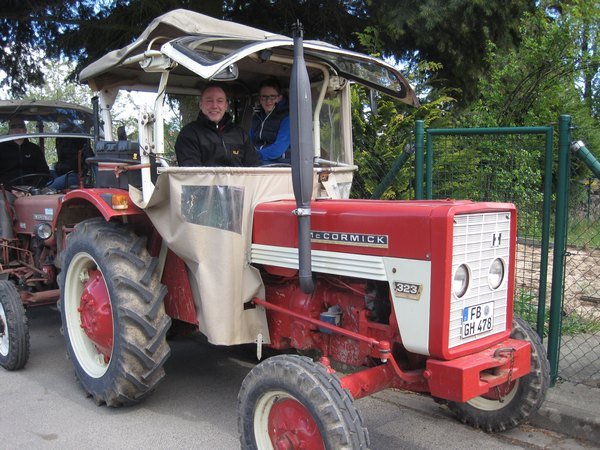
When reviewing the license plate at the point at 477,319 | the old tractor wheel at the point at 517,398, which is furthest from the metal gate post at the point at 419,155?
the license plate at the point at 477,319

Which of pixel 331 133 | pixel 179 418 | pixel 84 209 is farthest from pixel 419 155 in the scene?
pixel 84 209

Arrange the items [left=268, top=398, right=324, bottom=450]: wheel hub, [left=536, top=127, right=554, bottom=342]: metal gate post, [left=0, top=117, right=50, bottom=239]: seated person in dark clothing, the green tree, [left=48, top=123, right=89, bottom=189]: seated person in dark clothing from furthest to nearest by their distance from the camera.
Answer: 1. the green tree
2. [left=48, top=123, right=89, bottom=189]: seated person in dark clothing
3. [left=0, top=117, right=50, bottom=239]: seated person in dark clothing
4. [left=536, top=127, right=554, bottom=342]: metal gate post
5. [left=268, top=398, right=324, bottom=450]: wheel hub

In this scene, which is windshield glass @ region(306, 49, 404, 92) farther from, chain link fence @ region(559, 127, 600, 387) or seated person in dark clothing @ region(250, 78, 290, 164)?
chain link fence @ region(559, 127, 600, 387)

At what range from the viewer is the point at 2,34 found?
9.73m

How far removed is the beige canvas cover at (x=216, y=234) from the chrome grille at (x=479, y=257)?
1315 millimetres

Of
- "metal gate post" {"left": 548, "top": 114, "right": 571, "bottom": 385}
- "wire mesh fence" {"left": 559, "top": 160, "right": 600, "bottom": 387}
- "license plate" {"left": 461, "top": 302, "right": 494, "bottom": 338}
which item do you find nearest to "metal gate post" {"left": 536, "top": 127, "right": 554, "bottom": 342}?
"metal gate post" {"left": 548, "top": 114, "right": 571, "bottom": 385}

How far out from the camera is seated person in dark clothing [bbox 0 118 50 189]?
21.4 feet

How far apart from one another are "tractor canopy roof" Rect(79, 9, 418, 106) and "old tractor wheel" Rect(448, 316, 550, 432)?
1.92 metres

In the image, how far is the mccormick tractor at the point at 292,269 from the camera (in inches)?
110

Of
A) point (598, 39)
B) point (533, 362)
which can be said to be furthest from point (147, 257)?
point (598, 39)

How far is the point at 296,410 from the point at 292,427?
90 millimetres

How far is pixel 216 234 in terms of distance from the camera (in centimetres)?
347

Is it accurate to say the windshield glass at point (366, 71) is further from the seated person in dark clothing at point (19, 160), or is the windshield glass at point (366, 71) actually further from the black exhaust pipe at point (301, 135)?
the seated person in dark clothing at point (19, 160)

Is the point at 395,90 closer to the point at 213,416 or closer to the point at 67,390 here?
the point at 213,416
